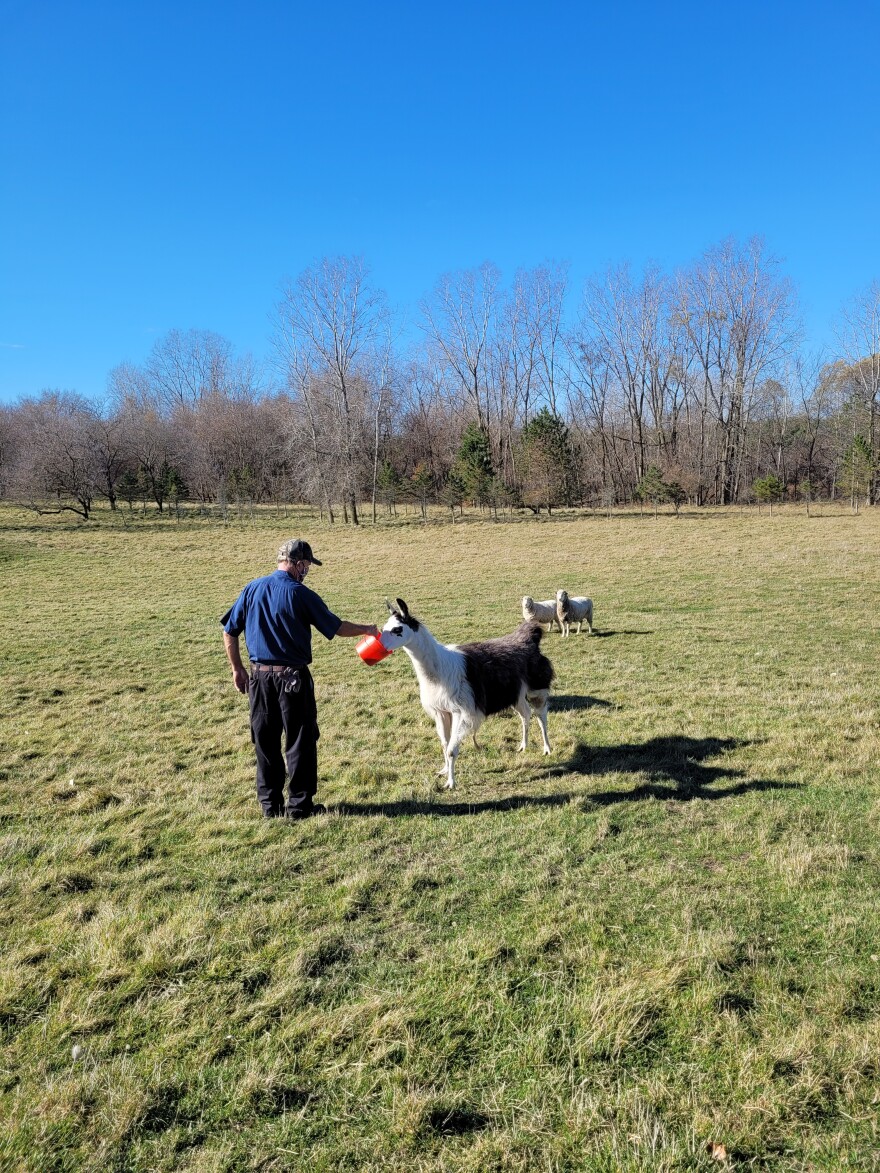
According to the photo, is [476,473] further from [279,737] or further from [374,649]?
[279,737]

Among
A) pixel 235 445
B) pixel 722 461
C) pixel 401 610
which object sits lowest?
pixel 401 610

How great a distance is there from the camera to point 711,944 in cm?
352

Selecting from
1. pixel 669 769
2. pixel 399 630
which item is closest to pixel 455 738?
pixel 399 630

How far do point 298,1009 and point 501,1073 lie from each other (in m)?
1.06

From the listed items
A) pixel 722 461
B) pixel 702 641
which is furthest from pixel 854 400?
pixel 702 641

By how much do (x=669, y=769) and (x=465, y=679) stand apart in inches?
87.5

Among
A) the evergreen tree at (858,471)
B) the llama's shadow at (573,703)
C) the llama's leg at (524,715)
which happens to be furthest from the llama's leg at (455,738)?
the evergreen tree at (858,471)

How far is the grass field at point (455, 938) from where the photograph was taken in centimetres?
254

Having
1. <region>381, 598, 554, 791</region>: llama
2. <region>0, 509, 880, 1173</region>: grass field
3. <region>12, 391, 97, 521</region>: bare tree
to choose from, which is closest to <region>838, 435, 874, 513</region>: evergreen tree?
<region>0, 509, 880, 1173</region>: grass field

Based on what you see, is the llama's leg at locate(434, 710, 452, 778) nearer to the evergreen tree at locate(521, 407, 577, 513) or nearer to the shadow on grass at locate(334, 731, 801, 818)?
the shadow on grass at locate(334, 731, 801, 818)

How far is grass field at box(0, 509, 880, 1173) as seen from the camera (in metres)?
2.54

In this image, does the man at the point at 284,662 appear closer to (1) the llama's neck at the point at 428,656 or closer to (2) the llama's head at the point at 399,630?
(2) the llama's head at the point at 399,630

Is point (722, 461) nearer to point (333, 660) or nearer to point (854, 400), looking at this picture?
point (854, 400)

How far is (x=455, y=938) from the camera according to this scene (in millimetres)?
3713
